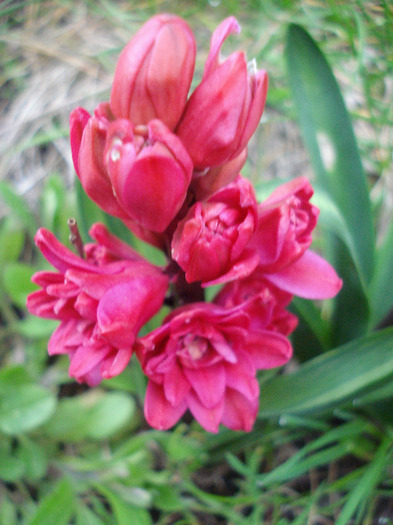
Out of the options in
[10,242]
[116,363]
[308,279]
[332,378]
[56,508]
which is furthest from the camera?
[10,242]

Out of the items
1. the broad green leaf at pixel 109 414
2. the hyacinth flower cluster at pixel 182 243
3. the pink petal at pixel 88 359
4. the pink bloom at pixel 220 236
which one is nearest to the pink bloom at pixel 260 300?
the hyacinth flower cluster at pixel 182 243

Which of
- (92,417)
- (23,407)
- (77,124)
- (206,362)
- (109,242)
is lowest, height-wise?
(92,417)

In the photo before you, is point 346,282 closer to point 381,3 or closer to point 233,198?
point 233,198

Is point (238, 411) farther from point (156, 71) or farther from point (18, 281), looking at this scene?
point (18, 281)

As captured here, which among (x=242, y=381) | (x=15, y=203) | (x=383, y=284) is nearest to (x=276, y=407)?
(x=242, y=381)

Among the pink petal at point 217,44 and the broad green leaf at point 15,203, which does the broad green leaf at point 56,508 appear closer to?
the broad green leaf at point 15,203

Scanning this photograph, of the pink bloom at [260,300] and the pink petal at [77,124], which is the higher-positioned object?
the pink petal at [77,124]

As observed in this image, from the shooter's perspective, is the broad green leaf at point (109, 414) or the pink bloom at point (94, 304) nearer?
the pink bloom at point (94, 304)
